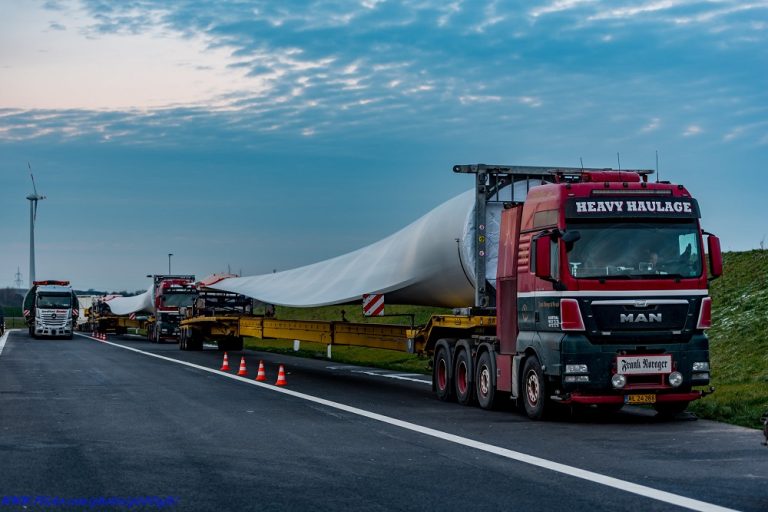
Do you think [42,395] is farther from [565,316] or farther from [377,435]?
[565,316]

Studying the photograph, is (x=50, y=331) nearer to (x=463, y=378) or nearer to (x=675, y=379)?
(x=463, y=378)

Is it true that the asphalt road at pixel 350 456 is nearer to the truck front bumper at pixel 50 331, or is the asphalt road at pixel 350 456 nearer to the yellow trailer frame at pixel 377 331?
the yellow trailer frame at pixel 377 331

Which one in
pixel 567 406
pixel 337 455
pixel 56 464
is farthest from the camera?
pixel 567 406

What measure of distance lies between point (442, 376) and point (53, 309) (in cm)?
4775

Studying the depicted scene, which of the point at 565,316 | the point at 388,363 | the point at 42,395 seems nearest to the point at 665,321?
the point at 565,316

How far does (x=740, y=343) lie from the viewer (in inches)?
1025

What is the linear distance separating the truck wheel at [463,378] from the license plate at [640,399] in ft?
12.6

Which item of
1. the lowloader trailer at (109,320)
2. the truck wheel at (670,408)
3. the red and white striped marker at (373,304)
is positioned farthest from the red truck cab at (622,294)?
the lowloader trailer at (109,320)

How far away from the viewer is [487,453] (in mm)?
11883

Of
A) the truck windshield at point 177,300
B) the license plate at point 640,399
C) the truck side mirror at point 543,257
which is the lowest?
the license plate at point 640,399

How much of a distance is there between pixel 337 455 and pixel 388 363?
81.0ft

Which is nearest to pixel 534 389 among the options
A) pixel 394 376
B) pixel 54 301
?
pixel 394 376

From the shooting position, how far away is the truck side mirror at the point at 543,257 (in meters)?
14.8

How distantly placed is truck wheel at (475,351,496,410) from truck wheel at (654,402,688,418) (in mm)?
2670
